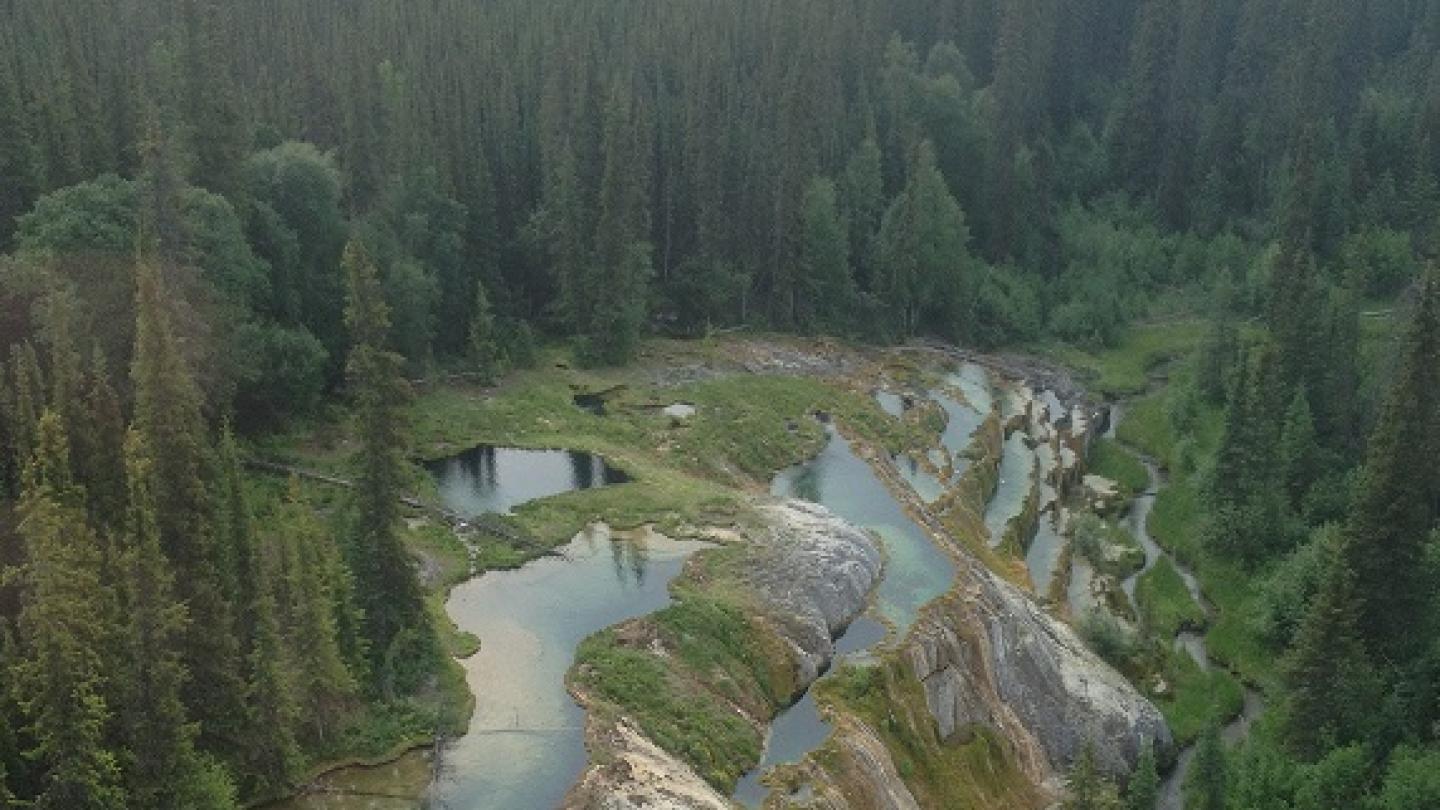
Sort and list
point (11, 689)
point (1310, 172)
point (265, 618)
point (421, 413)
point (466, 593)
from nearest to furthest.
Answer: point (11, 689)
point (265, 618)
point (466, 593)
point (421, 413)
point (1310, 172)

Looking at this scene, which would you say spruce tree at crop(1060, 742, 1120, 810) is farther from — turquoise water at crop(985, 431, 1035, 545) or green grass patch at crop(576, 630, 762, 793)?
turquoise water at crop(985, 431, 1035, 545)

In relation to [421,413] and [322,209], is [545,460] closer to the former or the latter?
[421,413]

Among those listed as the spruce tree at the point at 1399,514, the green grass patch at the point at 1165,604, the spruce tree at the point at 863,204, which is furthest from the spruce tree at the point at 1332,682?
the spruce tree at the point at 863,204

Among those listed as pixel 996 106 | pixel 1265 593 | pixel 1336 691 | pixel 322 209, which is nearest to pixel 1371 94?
pixel 996 106

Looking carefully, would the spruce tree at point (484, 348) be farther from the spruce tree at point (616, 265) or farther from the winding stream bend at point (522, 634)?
the winding stream bend at point (522, 634)

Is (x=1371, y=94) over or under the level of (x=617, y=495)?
over

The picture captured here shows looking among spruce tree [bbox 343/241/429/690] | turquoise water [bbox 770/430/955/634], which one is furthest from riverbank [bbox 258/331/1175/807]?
spruce tree [bbox 343/241/429/690]

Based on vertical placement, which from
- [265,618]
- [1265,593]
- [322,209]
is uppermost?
[322,209]
